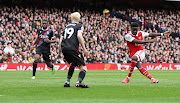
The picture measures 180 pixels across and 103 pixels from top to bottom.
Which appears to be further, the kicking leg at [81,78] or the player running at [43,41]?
the player running at [43,41]

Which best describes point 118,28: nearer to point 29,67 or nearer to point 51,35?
point 29,67

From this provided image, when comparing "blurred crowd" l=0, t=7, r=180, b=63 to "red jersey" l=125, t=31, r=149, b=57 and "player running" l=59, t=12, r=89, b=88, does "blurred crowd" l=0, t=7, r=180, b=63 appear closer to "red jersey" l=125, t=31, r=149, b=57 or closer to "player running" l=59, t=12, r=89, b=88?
"red jersey" l=125, t=31, r=149, b=57

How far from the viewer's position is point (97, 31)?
33969mm

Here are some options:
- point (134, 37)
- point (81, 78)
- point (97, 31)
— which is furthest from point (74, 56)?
point (97, 31)

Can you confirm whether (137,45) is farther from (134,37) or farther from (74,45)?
(74,45)

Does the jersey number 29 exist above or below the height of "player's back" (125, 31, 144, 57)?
above

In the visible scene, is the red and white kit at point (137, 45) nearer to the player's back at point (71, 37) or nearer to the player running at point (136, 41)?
the player running at point (136, 41)

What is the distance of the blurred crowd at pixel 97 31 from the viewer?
28.8 m

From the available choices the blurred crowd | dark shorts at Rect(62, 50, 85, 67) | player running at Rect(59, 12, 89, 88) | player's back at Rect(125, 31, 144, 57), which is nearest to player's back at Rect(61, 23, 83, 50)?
player running at Rect(59, 12, 89, 88)

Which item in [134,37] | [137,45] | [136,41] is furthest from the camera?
[137,45]

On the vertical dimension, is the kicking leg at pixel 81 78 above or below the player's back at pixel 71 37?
below

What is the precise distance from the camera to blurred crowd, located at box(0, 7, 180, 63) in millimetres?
28750

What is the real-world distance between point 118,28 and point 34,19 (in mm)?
8259

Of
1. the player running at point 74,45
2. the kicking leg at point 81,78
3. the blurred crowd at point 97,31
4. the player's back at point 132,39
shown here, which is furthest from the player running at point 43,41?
the blurred crowd at point 97,31
